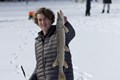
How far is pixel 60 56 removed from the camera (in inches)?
144

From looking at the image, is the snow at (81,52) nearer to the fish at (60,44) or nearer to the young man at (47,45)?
the young man at (47,45)


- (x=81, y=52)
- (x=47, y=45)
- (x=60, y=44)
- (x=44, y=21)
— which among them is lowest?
(x=81, y=52)

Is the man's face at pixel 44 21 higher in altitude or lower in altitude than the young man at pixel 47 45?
higher

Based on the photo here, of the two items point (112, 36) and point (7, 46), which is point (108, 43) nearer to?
point (112, 36)

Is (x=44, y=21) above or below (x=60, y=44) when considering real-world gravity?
above

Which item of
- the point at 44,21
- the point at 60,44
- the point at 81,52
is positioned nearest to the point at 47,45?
the point at 44,21

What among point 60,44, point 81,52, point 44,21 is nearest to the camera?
point 60,44

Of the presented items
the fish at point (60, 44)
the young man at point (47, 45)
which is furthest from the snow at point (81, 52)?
the fish at point (60, 44)

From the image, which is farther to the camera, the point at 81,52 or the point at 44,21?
the point at 81,52

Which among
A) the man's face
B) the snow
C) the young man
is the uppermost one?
the man's face

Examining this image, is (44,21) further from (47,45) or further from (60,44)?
(60,44)

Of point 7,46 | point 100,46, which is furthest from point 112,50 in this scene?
point 7,46

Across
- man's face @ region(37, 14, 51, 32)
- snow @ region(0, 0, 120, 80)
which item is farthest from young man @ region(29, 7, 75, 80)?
snow @ region(0, 0, 120, 80)

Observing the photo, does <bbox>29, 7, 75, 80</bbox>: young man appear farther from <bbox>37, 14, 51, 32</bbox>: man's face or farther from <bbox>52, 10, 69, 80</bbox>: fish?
<bbox>52, 10, 69, 80</bbox>: fish
